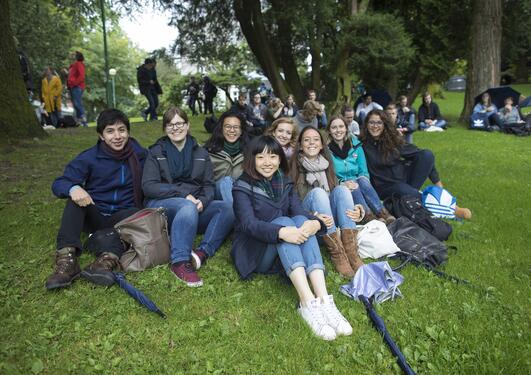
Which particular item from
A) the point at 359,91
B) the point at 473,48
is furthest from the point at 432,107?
the point at 359,91

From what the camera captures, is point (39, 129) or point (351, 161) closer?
point (351, 161)

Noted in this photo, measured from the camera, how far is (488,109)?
12953 millimetres

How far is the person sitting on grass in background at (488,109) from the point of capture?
41.7ft

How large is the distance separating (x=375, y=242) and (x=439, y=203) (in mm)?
1692

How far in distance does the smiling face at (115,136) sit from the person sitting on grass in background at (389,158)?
119 inches

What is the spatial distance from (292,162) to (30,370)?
297 centimetres

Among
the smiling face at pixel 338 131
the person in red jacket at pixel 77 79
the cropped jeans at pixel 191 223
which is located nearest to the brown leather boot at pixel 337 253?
the cropped jeans at pixel 191 223

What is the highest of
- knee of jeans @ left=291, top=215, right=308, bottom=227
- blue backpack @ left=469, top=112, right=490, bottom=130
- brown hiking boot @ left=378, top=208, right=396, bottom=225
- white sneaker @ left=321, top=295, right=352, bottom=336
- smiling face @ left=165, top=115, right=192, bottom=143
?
smiling face @ left=165, top=115, right=192, bottom=143

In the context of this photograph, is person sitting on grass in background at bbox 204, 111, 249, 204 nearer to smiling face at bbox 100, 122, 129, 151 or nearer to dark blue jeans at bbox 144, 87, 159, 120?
smiling face at bbox 100, 122, 129, 151

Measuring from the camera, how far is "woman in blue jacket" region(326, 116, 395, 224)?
4.82 m

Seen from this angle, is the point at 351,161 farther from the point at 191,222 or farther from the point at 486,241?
the point at 191,222

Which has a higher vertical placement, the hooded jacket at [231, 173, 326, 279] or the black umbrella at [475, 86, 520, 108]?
the hooded jacket at [231, 173, 326, 279]

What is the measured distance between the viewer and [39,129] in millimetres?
8516

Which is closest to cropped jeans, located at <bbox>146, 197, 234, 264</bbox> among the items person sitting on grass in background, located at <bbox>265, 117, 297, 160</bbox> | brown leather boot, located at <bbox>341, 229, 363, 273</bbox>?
brown leather boot, located at <bbox>341, 229, 363, 273</bbox>
